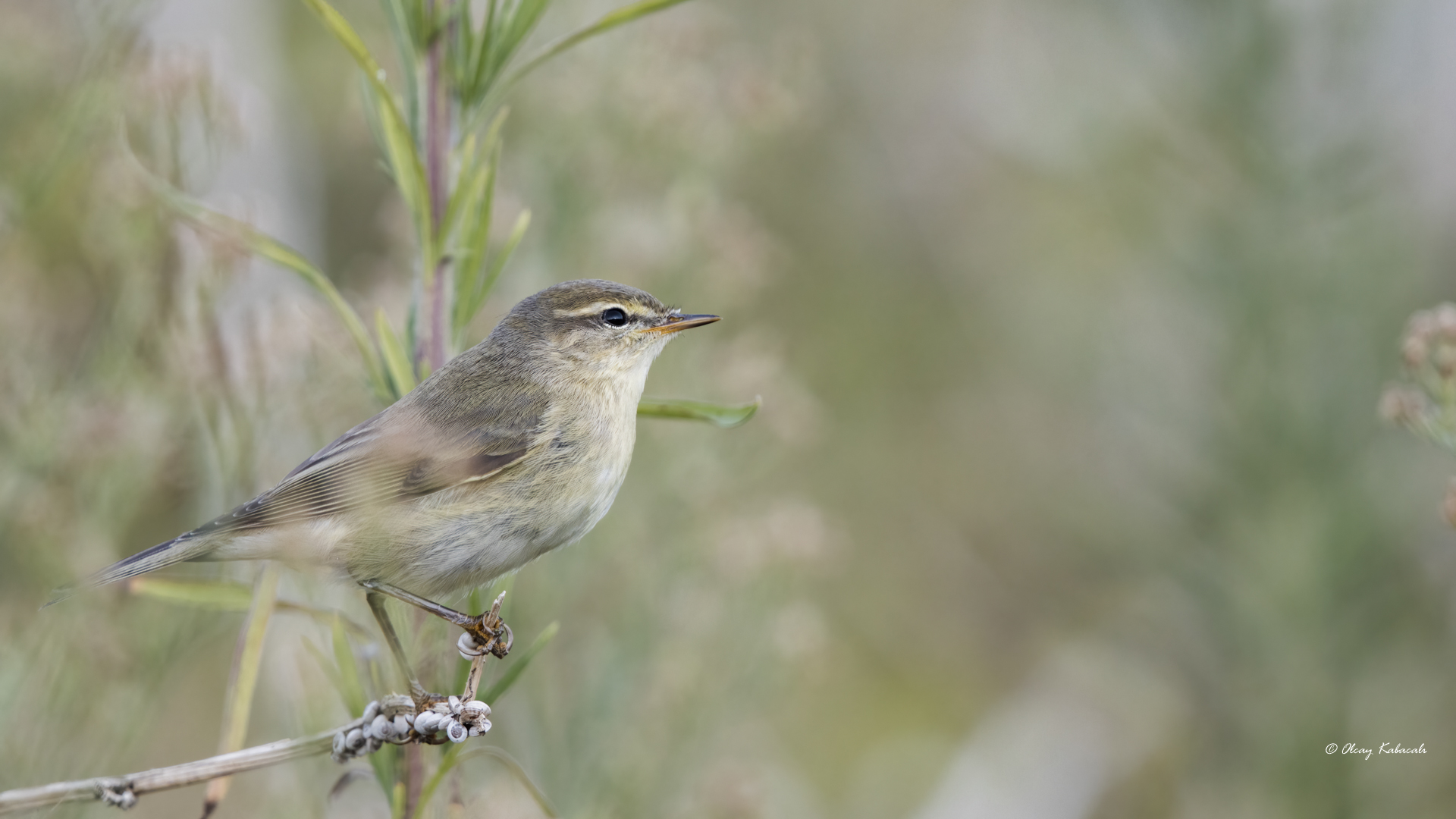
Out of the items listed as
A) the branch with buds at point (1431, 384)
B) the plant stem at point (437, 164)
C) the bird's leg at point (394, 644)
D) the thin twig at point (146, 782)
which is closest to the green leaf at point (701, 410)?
the plant stem at point (437, 164)

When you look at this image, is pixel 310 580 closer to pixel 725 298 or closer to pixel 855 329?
pixel 725 298

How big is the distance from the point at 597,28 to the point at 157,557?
108cm

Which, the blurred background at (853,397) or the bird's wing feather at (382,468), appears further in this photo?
the blurred background at (853,397)

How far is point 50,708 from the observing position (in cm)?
238

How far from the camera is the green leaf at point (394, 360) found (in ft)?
5.01

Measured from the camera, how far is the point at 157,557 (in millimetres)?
1815

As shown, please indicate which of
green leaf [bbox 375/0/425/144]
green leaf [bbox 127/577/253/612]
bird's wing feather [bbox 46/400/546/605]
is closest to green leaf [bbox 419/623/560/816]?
green leaf [bbox 127/577/253/612]

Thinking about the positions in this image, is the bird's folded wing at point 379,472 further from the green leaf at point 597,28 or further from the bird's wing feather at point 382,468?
the green leaf at point 597,28

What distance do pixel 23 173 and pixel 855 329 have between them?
197 inches

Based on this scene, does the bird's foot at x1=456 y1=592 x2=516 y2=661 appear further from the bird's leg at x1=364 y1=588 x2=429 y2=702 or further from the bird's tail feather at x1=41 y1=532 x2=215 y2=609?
the bird's tail feather at x1=41 y1=532 x2=215 y2=609

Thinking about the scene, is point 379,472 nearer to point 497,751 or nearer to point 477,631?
point 477,631

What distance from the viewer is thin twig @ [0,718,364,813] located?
1156 millimetres

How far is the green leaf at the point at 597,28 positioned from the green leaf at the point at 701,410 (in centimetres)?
47

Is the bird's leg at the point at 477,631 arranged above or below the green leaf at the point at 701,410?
below
